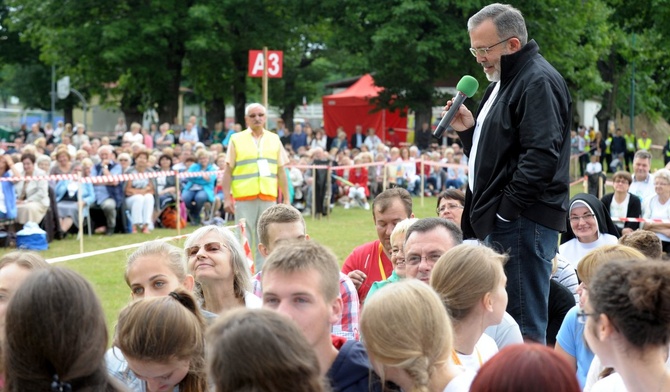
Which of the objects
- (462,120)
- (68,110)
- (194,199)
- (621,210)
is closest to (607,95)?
(68,110)

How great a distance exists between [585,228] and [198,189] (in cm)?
1109

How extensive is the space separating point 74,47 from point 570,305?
114 ft

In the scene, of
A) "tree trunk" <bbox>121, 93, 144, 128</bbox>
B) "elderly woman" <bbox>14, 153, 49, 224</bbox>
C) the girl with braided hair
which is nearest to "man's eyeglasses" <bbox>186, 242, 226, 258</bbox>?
the girl with braided hair

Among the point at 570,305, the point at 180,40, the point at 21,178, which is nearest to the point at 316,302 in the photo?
the point at 570,305

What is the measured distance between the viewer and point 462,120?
5223 mm

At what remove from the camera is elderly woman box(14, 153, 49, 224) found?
14.7m

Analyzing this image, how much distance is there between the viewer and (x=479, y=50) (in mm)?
5031

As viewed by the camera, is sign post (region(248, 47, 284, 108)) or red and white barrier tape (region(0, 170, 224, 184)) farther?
sign post (region(248, 47, 284, 108))

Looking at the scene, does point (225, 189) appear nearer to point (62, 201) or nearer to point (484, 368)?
point (62, 201)

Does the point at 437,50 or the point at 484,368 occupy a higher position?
the point at 437,50

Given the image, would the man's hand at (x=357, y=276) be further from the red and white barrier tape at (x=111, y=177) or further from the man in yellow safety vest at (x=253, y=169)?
the red and white barrier tape at (x=111, y=177)

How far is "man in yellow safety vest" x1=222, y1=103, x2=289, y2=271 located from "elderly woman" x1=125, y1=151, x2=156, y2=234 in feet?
17.1

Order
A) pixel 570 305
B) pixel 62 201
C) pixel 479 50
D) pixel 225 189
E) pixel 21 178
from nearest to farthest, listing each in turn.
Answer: pixel 479 50, pixel 570 305, pixel 225 189, pixel 21 178, pixel 62 201

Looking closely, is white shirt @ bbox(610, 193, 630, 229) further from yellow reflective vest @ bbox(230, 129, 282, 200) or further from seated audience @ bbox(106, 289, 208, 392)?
seated audience @ bbox(106, 289, 208, 392)
